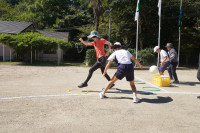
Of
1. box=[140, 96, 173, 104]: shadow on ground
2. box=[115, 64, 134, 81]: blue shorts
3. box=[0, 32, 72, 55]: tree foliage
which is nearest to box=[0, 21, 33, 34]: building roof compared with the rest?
box=[0, 32, 72, 55]: tree foliage

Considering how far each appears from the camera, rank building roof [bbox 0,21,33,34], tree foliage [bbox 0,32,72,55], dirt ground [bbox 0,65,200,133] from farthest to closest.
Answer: building roof [bbox 0,21,33,34], tree foliage [bbox 0,32,72,55], dirt ground [bbox 0,65,200,133]

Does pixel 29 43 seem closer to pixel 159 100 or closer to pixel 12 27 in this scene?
pixel 12 27

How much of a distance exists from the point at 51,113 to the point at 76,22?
33253 millimetres

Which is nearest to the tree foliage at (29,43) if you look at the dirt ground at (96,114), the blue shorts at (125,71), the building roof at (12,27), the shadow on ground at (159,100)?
the building roof at (12,27)

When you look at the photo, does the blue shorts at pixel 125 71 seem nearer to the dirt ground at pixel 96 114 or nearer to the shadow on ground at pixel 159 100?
the dirt ground at pixel 96 114

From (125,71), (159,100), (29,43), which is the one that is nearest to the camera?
(125,71)

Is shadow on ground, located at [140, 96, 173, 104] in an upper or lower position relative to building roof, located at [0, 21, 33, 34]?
lower

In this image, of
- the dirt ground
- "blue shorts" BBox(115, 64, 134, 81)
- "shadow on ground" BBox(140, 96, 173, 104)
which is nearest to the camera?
the dirt ground

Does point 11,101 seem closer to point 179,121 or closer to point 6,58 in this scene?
point 179,121

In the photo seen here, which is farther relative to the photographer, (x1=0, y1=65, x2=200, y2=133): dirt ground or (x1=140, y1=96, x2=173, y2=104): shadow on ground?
(x1=140, y1=96, x2=173, y2=104): shadow on ground

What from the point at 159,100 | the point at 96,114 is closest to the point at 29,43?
the point at 159,100

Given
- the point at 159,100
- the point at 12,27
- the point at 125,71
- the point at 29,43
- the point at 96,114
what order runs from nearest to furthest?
the point at 96,114
the point at 125,71
the point at 159,100
the point at 29,43
the point at 12,27

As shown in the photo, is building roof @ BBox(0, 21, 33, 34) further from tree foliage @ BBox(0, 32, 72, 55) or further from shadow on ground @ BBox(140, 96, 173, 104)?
shadow on ground @ BBox(140, 96, 173, 104)

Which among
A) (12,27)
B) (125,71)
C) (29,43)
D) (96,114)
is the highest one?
(12,27)
